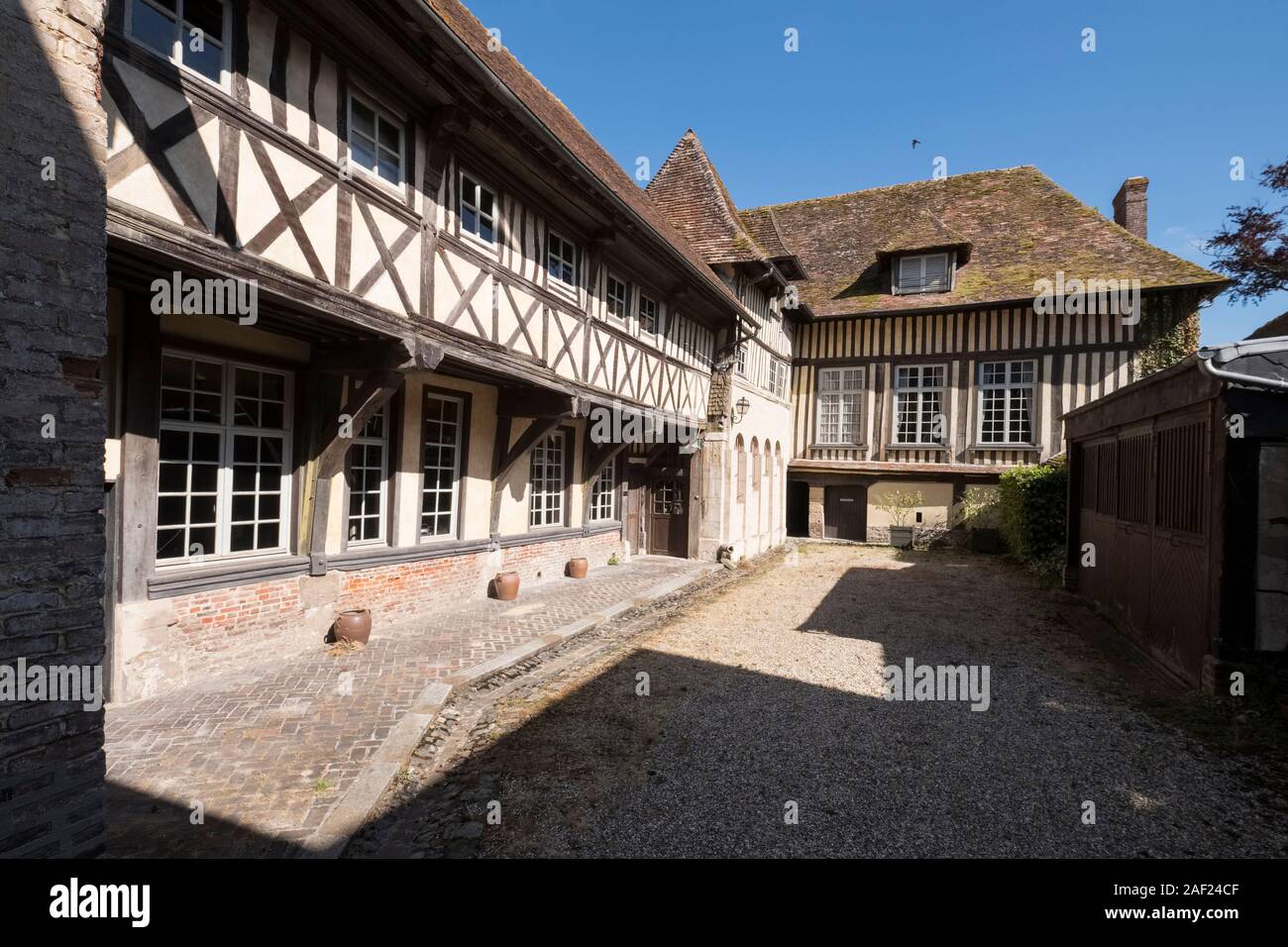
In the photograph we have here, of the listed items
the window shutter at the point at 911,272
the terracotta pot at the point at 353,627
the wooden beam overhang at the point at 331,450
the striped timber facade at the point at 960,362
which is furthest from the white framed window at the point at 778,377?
the terracotta pot at the point at 353,627

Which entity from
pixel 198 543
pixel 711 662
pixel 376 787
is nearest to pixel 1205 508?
pixel 711 662

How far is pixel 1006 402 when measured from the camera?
16.8 metres

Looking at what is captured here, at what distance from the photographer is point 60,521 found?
255 centimetres

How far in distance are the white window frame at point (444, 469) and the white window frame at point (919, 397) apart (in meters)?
13.6

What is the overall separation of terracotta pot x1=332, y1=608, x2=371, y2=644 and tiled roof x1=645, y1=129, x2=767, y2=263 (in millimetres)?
10901

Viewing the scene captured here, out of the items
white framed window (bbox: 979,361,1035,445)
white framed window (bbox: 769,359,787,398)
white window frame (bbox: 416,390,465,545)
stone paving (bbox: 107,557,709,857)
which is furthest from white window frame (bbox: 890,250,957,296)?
stone paving (bbox: 107,557,709,857)

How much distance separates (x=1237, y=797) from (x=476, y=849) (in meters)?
4.72

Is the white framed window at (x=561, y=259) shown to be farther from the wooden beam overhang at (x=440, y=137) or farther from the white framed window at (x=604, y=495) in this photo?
the white framed window at (x=604, y=495)

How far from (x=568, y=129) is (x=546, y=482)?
21.6 ft

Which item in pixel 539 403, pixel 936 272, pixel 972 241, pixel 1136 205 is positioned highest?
pixel 1136 205

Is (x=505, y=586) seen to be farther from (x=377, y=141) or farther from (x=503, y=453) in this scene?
(x=377, y=141)

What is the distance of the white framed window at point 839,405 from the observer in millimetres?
18578

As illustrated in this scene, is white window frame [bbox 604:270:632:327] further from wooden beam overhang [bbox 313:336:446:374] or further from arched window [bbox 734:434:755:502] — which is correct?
wooden beam overhang [bbox 313:336:446:374]

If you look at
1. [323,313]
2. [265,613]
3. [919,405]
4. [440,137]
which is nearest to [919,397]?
[919,405]
